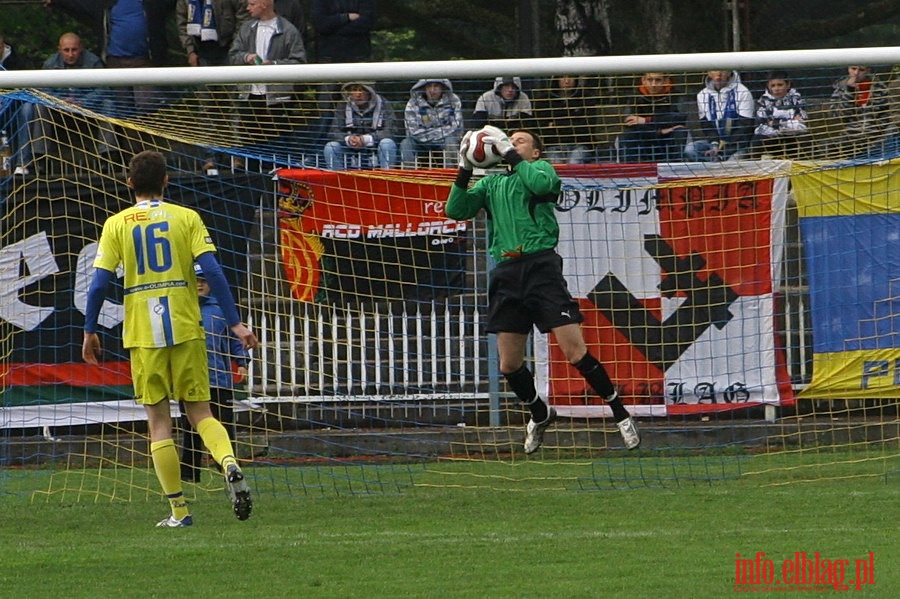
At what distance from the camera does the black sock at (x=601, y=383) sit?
8781 millimetres

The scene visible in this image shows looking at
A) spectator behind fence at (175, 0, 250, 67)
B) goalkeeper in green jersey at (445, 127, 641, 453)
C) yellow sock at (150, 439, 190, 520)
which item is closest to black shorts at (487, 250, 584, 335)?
goalkeeper in green jersey at (445, 127, 641, 453)

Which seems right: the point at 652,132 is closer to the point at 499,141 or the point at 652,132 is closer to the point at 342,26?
the point at 499,141

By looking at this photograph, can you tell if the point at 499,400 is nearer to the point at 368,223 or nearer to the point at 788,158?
the point at 368,223

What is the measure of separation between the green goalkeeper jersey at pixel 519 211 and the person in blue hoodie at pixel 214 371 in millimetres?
1999

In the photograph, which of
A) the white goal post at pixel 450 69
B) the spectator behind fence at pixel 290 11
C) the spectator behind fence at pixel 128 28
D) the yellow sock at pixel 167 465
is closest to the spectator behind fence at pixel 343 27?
the spectator behind fence at pixel 290 11

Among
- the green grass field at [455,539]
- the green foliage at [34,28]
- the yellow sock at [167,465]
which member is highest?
the green foliage at [34,28]

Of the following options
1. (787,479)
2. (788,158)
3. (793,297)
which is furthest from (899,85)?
(787,479)

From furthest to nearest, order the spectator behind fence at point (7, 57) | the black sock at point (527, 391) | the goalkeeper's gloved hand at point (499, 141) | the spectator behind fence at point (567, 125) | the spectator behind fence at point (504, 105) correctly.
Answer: the spectator behind fence at point (7, 57) → the spectator behind fence at point (504, 105) → the spectator behind fence at point (567, 125) → the black sock at point (527, 391) → the goalkeeper's gloved hand at point (499, 141)

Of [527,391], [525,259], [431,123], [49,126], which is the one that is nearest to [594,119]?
[431,123]

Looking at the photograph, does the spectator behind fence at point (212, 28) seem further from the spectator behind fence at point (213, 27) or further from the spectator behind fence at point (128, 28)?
the spectator behind fence at point (128, 28)

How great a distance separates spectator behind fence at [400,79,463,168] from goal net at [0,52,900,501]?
4 centimetres

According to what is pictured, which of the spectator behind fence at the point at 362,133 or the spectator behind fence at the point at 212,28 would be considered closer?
the spectator behind fence at the point at 362,133

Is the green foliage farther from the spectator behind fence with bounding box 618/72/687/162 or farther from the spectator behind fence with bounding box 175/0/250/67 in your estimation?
the spectator behind fence with bounding box 618/72/687/162

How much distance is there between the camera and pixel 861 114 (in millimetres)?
10875
